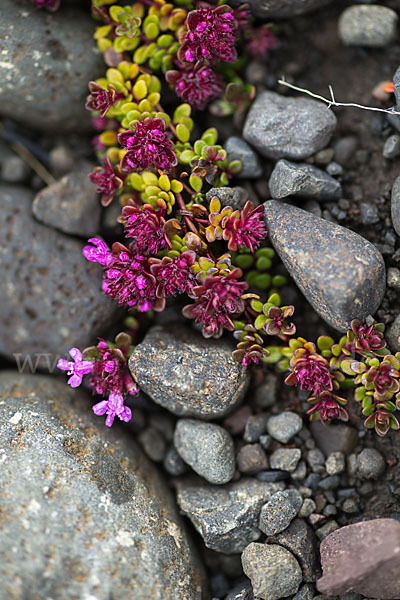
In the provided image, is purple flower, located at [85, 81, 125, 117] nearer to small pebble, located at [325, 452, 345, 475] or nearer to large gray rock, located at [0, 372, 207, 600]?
large gray rock, located at [0, 372, 207, 600]

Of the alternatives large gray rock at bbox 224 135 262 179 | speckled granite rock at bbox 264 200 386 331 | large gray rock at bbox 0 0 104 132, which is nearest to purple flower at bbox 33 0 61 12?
large gray rock at bbox 0 0 104 132

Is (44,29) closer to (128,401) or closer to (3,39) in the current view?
(3,39)

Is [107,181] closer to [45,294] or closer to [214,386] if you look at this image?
[45,294]

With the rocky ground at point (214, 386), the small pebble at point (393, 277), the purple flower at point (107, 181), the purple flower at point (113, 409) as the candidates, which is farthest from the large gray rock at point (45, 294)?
the small pebble at point (393, 277)

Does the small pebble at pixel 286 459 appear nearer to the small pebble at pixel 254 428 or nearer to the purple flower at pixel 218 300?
the small pebble at pixel 254 428

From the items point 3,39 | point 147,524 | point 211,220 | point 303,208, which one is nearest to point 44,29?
point 3,39

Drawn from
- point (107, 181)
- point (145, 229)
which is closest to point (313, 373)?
point (145, 229)

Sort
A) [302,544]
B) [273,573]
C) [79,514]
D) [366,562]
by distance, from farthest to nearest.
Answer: [302,544] → [273,573] → [79,514] → [366,562]

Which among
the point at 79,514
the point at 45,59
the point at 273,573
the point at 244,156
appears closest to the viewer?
the point at 79,514
